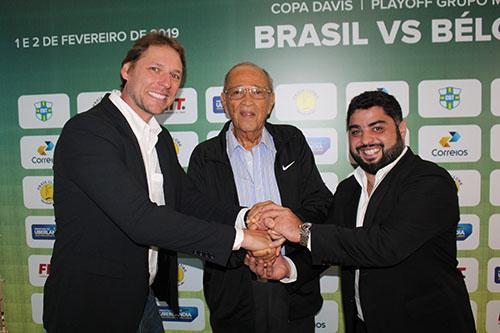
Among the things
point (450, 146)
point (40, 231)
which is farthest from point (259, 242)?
point (40, 231)

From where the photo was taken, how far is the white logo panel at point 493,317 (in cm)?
339

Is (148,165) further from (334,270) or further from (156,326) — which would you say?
(334,270)

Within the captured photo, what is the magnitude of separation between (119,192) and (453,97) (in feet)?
9.38

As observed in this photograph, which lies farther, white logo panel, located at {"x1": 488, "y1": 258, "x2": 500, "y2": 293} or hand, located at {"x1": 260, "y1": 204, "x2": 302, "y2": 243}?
white logo panel, located at {"x1": 488, "y1": 258, "x2": 500, "y2": 293}

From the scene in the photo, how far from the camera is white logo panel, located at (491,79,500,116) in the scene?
128 inches

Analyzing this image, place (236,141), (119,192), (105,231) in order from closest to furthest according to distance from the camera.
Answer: (119,192) → (105,231) → (236,141)

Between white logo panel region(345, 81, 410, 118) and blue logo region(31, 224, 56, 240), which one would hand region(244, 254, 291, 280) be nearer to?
white logo panel region(345, 81, 410, 118)

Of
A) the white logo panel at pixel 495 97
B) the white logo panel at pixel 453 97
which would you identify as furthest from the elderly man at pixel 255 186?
the white logo panel at pixel 495 97

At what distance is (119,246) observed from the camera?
1.86 meters

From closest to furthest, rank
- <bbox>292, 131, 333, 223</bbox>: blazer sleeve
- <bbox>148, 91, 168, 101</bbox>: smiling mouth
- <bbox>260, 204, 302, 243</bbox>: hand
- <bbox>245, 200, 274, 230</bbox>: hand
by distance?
<bbox>148, 91, 168, 101</bbox>: smiling mouth
<bbox>260, 204, 302, 243</bbox>: hand
<bbox>245, 200, 274, 230</bbox>: hand
<bbox>292, 131, 333, 223</bbox>: blazer sleeve

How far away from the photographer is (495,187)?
3301 millimetres

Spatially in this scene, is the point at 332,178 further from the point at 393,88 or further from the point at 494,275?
the point at 494,275

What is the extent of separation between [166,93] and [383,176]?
1.29 metres

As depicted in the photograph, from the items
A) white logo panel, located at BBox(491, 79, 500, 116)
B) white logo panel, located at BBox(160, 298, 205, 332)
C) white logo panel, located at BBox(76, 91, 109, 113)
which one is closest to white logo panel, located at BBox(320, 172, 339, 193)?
white logo panel, located at BBox(491, 79, 500, 116)
